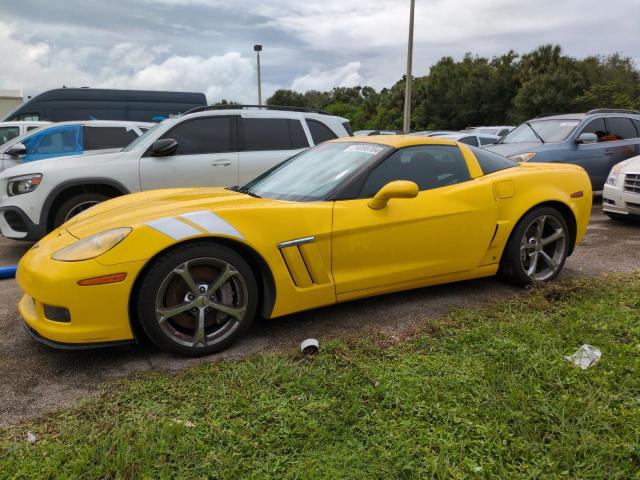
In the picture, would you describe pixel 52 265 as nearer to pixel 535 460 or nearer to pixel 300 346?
pixel 300 346

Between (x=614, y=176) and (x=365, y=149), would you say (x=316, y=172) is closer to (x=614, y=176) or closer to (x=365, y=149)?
(x=365, y=149)

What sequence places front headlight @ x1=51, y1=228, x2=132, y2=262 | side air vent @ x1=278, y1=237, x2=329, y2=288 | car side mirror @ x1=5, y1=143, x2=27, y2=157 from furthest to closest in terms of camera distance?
car side mirror @ x1=5, y1=143, x2=27, y2=157 → side air vent @ x1=278, y1=237, x2=329, y2=288 → front headlight @ x1=51, y1=228, x2=132, y2=262

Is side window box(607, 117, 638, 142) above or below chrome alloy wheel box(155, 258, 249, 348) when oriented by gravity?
above

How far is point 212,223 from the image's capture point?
2.90 meters

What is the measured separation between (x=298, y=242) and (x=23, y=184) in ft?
13.3

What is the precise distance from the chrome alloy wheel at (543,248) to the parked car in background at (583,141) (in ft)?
12.0

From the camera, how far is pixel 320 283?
3160mm

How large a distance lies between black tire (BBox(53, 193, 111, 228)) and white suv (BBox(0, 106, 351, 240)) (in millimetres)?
→ 10

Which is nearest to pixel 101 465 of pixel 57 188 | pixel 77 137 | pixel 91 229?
pixel 91 229

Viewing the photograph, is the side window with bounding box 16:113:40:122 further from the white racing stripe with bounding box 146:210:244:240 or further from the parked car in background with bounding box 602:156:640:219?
the parked car in background with bounding box 602:156:640:219

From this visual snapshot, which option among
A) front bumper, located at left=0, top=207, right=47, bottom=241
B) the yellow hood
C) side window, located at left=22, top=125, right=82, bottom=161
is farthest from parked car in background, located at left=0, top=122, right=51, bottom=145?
the yellow hood

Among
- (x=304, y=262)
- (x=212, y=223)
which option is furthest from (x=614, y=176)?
(x=212, y=223)

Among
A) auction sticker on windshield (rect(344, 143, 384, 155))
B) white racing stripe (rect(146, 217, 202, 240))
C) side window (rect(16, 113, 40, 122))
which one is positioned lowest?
white racing stripe (rect(146, 217, 202, 240))

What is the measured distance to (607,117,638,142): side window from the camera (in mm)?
8594
